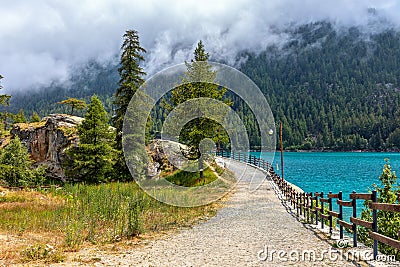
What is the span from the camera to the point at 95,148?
2659 cm

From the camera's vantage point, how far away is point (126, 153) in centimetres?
2680

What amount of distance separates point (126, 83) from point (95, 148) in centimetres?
565

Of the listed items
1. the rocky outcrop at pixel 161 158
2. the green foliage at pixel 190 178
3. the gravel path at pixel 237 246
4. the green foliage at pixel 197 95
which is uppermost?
the green foliage at pixel 197 95

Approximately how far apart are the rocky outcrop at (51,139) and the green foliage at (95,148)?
6316mm

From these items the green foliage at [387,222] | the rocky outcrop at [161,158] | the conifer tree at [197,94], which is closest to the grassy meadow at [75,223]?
the green foliage at [387,222]

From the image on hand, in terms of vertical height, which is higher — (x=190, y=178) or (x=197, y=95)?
(x=197, y=95)

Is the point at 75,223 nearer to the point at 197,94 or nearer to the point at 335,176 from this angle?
the point at 197,94

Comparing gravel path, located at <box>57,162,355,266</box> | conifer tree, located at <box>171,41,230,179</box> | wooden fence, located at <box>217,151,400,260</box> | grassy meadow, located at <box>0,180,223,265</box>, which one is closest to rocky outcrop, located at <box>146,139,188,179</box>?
conifer tree, located at <box>171,41,230,179</box>

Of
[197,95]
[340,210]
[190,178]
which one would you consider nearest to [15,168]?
[190,178]

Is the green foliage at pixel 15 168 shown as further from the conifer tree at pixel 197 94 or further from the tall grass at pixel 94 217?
the conifer tree at pixel 197 94

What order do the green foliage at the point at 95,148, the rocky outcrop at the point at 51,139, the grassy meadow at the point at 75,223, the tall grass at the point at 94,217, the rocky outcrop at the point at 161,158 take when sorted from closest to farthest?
the grassy meadow at the point at 75,223 < the tall grass at the point at 94,217 < the green foliage at the point at 95,148 < the rocky outcrop at the point at 161,158 < the rocky outcrop at the point at 51,139

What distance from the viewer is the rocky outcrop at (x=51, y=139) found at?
33969 millimetres

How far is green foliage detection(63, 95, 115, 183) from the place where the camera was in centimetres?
2666

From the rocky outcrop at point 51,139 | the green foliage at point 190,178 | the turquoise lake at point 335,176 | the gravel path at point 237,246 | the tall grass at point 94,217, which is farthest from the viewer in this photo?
the turquoise lake at point 335,176
